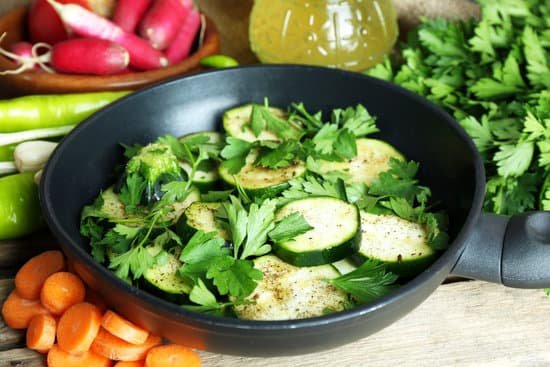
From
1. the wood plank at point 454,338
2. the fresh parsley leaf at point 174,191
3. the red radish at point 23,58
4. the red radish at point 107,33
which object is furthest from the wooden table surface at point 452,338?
the red radish at point 107,33

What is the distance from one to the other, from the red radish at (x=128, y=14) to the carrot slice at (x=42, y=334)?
1121 millimetres

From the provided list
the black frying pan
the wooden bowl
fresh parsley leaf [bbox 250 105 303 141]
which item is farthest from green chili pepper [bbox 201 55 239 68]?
fresh parsley leaf [bbox 250 105 303 141]

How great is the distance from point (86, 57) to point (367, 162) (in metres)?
0.87

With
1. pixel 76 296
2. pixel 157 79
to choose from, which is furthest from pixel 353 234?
pixel 157 79

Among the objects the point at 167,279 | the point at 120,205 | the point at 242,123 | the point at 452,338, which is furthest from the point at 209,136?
the point at 452,338

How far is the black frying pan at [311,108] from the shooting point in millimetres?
1149

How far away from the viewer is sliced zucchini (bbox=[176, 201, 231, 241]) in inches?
54.1

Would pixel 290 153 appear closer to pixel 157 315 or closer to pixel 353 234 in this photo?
pixel 353 234

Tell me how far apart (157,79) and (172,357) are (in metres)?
0.92

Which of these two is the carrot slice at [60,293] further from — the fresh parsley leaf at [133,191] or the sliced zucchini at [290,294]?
the sliced zucchini at [290,294]

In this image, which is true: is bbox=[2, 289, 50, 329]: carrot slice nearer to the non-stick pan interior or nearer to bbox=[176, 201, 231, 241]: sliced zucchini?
the non-stick pan interior

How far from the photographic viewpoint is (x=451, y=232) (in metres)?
1.49

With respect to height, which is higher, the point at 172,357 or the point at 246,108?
the point at 246,108

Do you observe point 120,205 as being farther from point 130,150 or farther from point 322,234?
point 322,234
